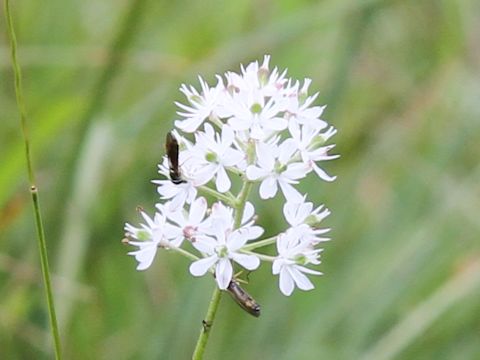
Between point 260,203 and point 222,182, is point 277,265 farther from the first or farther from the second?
point 260,203

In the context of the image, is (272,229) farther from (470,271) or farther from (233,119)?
(233,119)

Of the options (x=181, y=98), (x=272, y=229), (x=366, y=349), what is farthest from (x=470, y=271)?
(x=181, y=98)

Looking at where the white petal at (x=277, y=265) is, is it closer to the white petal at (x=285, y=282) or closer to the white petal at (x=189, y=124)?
the white petal at (x=285, y=282)

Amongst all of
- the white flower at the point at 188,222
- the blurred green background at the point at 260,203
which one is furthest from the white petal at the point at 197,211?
the blurred green background at the point at 260,203

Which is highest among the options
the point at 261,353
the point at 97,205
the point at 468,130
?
the point at 468,130

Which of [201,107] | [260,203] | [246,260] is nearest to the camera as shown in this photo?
[246,260]

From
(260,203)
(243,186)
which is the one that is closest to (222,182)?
(243,186)
